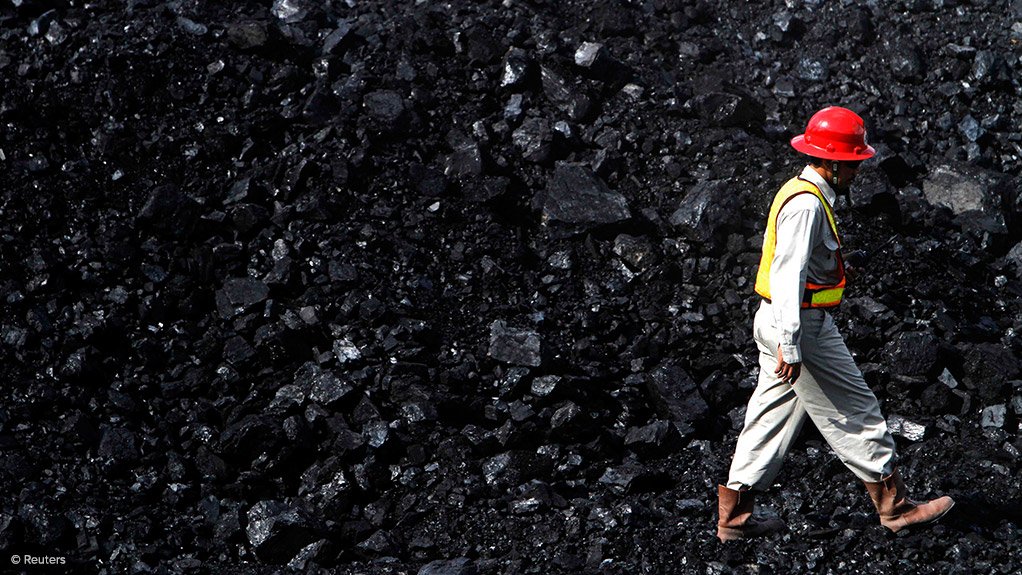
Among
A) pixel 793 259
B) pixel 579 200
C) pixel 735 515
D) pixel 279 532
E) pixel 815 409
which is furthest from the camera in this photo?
pixel 579 200

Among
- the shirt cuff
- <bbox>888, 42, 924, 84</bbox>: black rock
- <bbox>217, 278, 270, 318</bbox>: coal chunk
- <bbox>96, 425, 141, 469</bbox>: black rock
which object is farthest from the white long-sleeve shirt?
<bbox>888, 42, 924, 84</bbox>: black rock

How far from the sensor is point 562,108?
7.63 m

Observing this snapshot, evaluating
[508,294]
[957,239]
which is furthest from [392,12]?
[957,239]

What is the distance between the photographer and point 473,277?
667 centimetres

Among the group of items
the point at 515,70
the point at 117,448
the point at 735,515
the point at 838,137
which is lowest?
the point at 735,515

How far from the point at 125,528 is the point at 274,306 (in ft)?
5.22

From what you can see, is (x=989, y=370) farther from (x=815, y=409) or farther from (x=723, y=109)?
(x=723, y=109)

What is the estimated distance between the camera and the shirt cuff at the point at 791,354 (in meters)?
4.51

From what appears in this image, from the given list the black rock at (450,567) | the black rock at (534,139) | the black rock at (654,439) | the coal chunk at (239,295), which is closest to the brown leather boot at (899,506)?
the black rock at (654,439)

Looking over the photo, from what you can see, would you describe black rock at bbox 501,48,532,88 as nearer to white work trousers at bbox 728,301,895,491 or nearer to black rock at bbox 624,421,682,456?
black rock at bbox 624,421,682,456

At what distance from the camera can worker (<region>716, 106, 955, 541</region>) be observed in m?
4.51

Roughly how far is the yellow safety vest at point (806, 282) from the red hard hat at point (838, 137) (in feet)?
0.54
